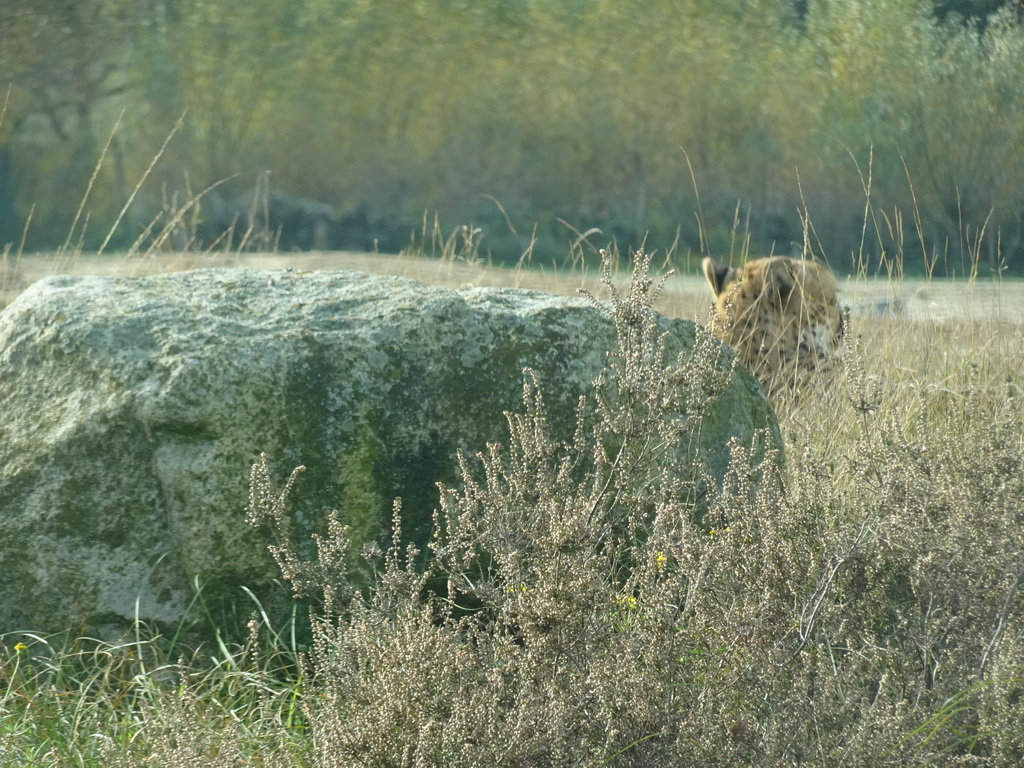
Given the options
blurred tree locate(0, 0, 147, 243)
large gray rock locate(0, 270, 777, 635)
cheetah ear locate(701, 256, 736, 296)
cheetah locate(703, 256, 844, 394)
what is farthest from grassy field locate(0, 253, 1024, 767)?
blurred tree locate(0, 0, 147, 243)

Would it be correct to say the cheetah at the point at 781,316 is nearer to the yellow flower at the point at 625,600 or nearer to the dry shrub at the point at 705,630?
the dry shrub at the point at 705,630

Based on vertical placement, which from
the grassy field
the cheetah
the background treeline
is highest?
the background treeline

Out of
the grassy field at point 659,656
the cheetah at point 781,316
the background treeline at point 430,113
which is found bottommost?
the grassy field at point 659,656

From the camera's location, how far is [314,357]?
122 inches

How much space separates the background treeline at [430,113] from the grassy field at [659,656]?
19394mm

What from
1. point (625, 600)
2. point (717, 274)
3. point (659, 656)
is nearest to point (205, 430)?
point (625, 600)

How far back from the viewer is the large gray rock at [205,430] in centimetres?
303

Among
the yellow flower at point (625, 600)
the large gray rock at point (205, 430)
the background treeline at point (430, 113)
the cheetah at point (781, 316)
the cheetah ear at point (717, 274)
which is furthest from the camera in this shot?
the background treeline at point (430, 113)

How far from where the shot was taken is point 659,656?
221cm

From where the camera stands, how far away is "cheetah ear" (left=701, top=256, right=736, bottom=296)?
5104 millimetres

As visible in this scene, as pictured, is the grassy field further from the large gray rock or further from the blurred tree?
the blurred tree

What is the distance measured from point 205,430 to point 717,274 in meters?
2.79

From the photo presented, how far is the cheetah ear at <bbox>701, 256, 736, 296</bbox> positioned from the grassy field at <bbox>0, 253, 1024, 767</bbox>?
217 cm

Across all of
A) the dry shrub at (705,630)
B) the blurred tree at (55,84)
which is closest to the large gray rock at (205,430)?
the dry shrub at (705,630)
